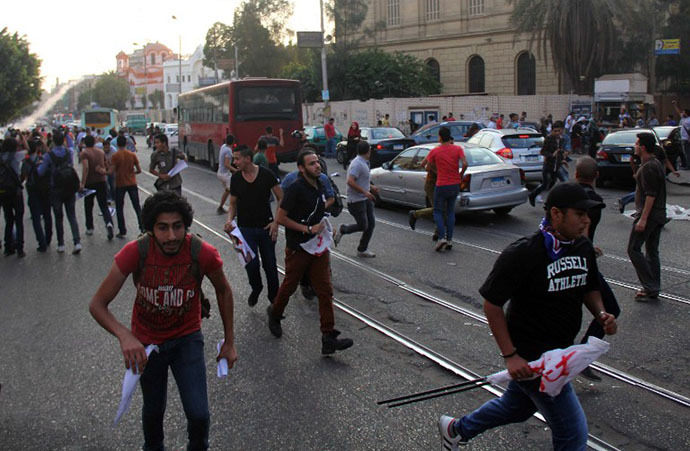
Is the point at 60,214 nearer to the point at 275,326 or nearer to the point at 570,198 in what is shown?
the point at 275,326

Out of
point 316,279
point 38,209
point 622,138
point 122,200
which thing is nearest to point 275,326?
point 316,279

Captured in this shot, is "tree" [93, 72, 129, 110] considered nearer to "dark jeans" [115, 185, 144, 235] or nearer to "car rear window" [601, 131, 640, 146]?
"car rear window" [601, 131, 640, 146]

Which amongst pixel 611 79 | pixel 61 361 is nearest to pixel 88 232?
pixel 61 361

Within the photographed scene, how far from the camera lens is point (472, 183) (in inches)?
474

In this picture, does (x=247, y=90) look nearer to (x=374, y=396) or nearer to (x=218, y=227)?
(x=218, y=227)

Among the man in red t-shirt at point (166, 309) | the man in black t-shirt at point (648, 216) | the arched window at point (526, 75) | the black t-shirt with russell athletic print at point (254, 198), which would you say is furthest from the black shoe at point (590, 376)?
the arched window at point (526, 75)

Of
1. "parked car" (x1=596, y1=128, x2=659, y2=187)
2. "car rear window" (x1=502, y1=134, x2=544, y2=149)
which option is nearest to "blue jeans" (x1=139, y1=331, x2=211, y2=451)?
"car rear window" (x1=502, y1=134, x2=544, y2=149)

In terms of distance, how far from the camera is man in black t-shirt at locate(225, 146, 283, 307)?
22.2 feet

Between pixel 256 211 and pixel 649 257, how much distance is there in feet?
13.4

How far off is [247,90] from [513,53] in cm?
2754

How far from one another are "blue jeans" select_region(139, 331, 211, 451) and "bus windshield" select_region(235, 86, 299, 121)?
1970 cm

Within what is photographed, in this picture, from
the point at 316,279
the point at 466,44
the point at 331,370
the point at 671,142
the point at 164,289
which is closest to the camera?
the point at 164,289

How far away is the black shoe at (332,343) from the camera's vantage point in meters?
5.59

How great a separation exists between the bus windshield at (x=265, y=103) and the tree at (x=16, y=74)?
17.1m
